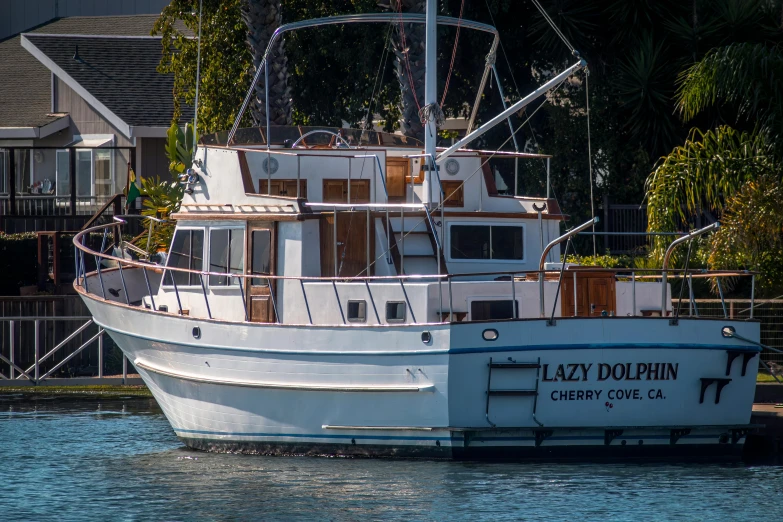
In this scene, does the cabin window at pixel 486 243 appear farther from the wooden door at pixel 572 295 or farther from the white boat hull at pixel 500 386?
the white boat hull at pixel 500 386

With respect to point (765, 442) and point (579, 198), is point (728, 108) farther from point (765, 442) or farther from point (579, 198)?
point (765, 442)

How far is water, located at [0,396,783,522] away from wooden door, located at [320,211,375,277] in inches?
97.9

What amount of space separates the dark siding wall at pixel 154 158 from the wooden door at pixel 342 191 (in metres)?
18.8

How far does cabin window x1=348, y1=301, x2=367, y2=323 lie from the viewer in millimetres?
15438

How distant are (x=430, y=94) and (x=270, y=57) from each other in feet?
34.1

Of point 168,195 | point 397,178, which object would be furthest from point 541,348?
point 168,195

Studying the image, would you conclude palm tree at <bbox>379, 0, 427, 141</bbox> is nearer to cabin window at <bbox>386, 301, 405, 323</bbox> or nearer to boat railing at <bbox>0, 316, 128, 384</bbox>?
boat railing at <bbox>0, 316, 128, 384</bbox>

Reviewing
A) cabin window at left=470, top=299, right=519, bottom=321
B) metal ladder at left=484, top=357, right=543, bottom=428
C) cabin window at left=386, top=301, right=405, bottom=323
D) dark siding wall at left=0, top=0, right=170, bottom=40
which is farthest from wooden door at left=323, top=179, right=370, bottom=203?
dark siding wall at left=0, top=0, right=170, bottom=40

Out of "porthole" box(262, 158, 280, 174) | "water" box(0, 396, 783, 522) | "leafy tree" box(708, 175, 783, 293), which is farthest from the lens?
"leafy tree" box(708, 175, 783, 293)

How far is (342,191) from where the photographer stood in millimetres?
17531

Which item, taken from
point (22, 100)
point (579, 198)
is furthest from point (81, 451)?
point (22, 100)

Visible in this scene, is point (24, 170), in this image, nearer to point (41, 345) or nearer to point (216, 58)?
point (216, 58)

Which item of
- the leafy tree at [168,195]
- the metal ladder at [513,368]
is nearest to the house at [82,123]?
the leafy tree at [168,195]

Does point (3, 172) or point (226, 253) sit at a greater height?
point (3, 172)
